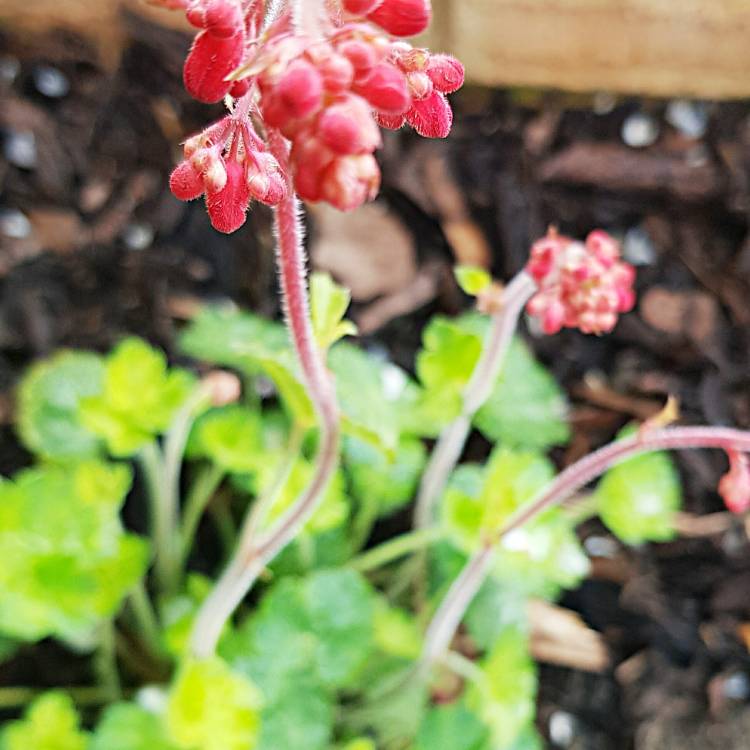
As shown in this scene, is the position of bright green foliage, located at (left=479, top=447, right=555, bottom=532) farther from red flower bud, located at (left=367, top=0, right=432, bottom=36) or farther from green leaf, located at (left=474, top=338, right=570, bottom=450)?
red flower bud, located at (left=367, top=0, right=432, bottom=36)

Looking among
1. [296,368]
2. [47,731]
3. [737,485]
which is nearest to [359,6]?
[296,368]

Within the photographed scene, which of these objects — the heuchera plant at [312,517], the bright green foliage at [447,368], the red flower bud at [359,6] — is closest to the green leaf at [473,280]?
the heuchera plant at [312,517]

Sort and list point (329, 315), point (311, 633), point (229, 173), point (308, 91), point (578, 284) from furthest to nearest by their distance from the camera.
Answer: point (311, 633) < point (578, 284) < point (329, 315) < point (229, 173) < point (308, 91)

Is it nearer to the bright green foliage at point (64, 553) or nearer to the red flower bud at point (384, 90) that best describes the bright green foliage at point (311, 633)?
the bright green foliage at point (64, 553)

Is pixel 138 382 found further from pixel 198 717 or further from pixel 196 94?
pixel 196 94

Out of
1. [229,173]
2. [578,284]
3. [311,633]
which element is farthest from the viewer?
[311,633]

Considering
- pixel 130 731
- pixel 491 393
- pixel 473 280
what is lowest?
pixel 130 731

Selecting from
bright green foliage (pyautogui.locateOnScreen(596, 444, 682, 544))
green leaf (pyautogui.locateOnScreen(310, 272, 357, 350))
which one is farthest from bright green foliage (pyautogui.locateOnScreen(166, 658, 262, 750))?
bright green foliage (pyautogui.locateOnScreen(596, 444, 682, 544))

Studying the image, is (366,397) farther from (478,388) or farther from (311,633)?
(311,633)
